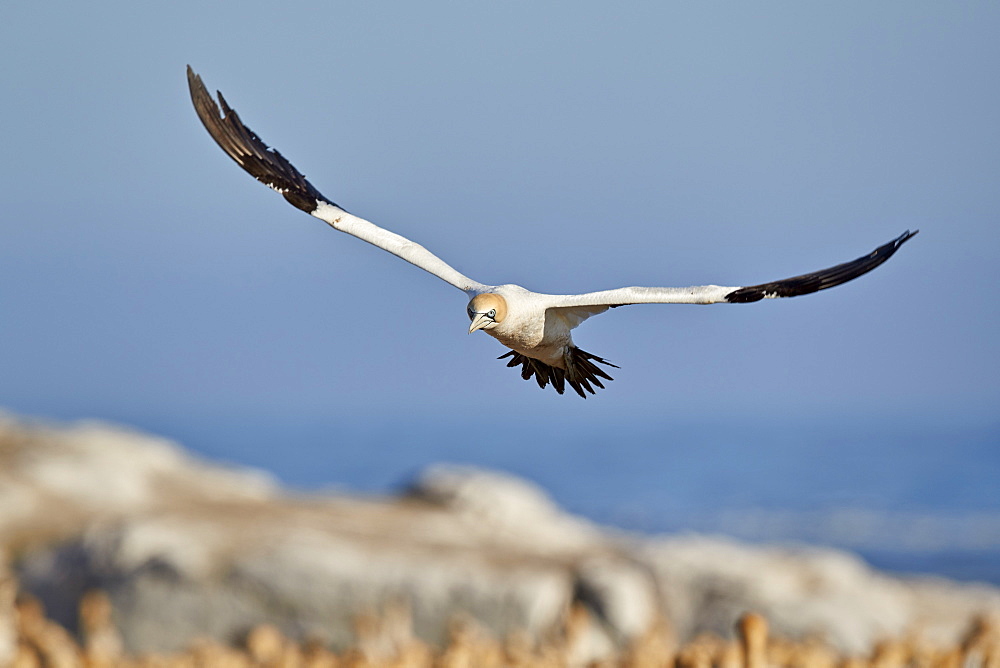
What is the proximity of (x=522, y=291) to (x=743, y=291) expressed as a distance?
3.55ft

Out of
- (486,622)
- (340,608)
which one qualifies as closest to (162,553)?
(340,608)

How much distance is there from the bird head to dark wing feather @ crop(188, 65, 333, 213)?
1606mm

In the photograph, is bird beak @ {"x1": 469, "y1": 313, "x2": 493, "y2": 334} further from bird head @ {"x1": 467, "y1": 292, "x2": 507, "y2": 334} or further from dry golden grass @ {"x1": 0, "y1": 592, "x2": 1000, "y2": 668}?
dry golden grass @ {"x1": 0, "y1": 592, "x2": 1000, "y2": 668}

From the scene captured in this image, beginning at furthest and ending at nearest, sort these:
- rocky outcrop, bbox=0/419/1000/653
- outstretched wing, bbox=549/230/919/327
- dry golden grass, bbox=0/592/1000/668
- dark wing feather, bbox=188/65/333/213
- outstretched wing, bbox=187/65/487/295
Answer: rocky outcrop, bbox=0/419/1000/653 → dark wing feather, bbox=188/65/333/213 → dry golden grass, bbox=0/592/1000/668 → outstretched wing, bbox=187/65/487/295 → outstretched wing, bbox=549/230/919/327

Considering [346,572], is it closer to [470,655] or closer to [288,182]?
[470,655]

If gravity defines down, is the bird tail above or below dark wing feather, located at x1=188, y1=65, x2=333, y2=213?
below

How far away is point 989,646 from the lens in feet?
19.9

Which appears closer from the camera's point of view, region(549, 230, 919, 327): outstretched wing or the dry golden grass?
region(549, 230, 919, 327): outstretched wing

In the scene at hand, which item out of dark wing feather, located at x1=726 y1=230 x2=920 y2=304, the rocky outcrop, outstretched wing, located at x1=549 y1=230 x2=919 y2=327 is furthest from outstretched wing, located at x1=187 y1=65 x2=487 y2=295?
the rocky outcrop

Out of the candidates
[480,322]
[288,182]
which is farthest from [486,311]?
[288,182]

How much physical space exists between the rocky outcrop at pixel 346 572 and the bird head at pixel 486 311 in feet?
24.4

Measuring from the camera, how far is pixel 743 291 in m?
4.95

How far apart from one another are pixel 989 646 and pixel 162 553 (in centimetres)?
939

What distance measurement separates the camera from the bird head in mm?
5031
